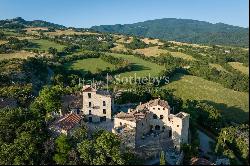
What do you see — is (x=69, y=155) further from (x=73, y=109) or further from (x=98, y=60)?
(x=98, y=60)

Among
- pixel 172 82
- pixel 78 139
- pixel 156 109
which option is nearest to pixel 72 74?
pixel 172 82

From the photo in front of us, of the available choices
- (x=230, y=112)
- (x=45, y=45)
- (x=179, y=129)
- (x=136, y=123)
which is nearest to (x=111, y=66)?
(x=45, y=45)

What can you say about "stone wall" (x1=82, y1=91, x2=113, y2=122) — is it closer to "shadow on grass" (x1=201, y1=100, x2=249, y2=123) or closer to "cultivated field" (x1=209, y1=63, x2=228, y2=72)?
"shadow on grass" (x1=201, y1=100, x2=249, y2=123)

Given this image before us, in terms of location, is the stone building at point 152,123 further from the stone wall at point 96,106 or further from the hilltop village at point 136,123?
the stone wall at point 96,106

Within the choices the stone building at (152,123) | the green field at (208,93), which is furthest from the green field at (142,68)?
the stone building at (152,123)

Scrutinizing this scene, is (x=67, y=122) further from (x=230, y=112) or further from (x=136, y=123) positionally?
(x=230, y=112)

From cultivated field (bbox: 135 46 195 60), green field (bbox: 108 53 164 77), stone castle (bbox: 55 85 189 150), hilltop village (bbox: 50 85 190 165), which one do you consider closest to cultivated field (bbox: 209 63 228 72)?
cultivated field (bbox: 135 46 195 60)
